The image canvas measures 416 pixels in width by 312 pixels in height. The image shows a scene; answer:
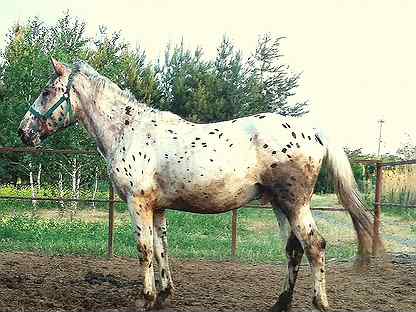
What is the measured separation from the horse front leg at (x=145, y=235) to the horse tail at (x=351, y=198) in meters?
1.54

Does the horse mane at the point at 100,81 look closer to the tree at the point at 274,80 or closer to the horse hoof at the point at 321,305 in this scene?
the horse hoof at the point at 321,305

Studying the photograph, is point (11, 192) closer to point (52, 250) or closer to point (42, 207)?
point (42, 207)

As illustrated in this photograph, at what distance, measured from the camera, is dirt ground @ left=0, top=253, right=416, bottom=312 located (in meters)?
4.61

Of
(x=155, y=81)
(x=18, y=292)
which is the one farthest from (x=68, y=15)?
(x=18, y=292)

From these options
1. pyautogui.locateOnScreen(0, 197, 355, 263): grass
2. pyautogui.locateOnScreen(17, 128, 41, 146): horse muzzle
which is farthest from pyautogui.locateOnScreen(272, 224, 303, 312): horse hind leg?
pyautogui.locateOnScreen(0, 197, 355, 263): grass

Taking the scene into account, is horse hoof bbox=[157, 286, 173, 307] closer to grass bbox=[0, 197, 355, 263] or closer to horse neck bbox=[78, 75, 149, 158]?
horse neck bbox=[78, 75, 149, 158]

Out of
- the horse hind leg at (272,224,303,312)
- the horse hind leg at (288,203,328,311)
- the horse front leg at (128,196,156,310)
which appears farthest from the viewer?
the horse hind leg at (272,224,303,312)

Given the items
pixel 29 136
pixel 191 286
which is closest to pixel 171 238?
pixel 191 286

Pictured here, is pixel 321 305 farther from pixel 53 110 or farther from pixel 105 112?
pixel 53 110

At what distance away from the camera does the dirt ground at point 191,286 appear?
4609 millimetres

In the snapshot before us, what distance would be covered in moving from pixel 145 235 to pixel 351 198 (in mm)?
1718

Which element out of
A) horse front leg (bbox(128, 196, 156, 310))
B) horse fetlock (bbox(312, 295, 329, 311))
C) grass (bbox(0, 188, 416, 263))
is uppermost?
horse front leg (bbox(128, 196, 156, 310))

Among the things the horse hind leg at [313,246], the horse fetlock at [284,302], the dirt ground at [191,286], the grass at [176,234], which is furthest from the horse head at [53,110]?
the grass at [176,234]

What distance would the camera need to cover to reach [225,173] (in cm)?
430
